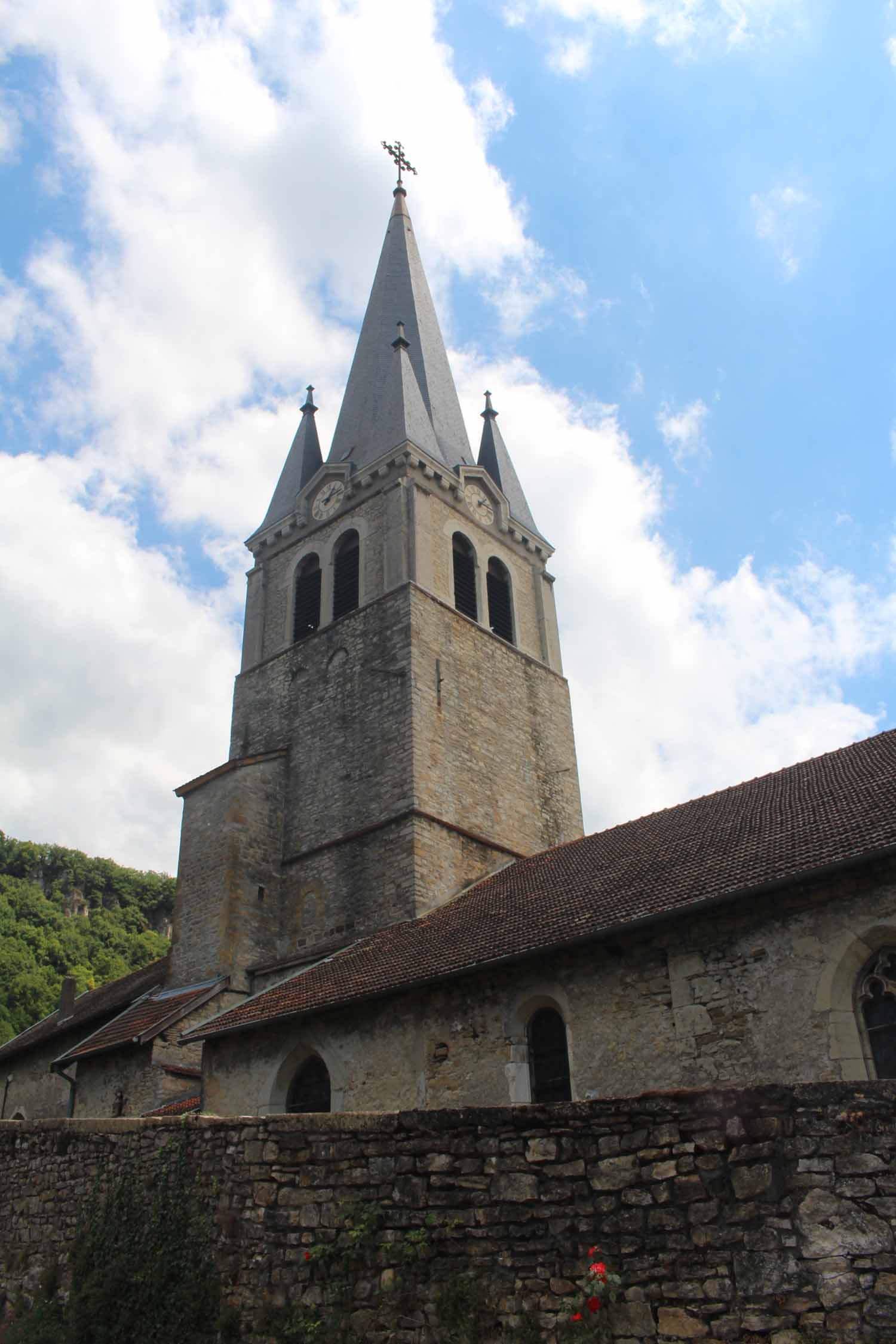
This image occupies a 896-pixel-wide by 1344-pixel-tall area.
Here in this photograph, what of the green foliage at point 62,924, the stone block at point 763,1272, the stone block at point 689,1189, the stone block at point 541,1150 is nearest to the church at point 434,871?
the stone block at point 541,1150

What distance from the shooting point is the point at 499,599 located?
25.6 meters

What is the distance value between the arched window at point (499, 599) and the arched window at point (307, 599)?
418 centimetres

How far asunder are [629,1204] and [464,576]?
1997 centimetres

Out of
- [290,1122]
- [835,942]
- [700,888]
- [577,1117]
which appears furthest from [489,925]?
[577,1117]

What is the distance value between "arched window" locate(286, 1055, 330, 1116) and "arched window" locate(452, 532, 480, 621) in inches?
458

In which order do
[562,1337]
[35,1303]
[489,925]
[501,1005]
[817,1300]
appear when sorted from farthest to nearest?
[489,925], [501,1005], [35,1303], [562,1337], [817,1300]

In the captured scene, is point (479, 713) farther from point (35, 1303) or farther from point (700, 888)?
point (35, 1303)

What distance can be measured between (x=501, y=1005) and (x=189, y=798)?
11487 mm

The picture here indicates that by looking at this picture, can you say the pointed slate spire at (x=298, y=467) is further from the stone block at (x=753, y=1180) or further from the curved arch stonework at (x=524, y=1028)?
the stone block at (x=753, y=1180)

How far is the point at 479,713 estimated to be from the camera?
72.5 ft

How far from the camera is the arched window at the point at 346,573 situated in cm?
2397

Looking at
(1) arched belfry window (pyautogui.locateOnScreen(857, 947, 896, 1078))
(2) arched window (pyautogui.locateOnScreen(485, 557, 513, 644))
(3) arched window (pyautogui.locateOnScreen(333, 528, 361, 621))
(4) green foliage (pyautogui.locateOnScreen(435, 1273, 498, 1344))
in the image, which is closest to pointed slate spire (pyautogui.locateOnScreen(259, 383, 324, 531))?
(3) arched window (pyautogui.locateOnScreen(333, 528, 361, 621))

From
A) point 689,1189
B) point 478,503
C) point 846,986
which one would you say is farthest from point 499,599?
point 689,1189

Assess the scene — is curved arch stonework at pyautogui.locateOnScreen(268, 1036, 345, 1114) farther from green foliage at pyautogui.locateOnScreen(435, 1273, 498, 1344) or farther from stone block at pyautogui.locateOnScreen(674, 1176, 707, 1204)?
stone block at pyautogui.locateOnScreen(674, 1176, 707, 1204)
